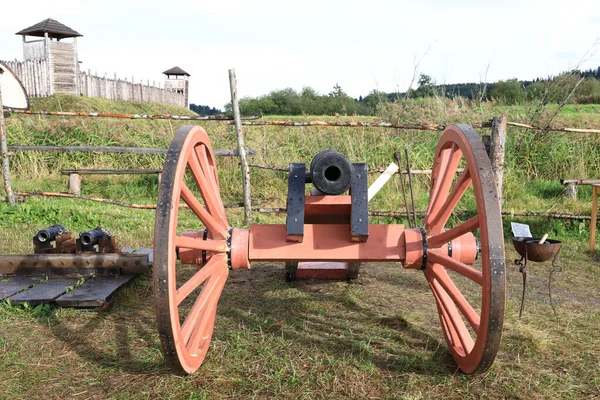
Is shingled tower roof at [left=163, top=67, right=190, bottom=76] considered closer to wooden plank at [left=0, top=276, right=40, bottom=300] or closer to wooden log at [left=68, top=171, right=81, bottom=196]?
wooden log at [left=68, top=171, right=81, bottom=196]

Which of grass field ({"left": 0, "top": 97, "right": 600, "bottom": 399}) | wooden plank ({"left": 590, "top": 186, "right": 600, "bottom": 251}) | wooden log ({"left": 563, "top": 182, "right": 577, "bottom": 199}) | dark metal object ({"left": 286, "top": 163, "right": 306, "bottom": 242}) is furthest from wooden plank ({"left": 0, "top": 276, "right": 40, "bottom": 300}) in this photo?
wooden log ({"left": 563, "top": 182, "right": 577, "bottom": 199})

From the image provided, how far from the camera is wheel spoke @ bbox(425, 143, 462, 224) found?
2734mm

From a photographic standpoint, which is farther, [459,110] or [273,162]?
[459,110]

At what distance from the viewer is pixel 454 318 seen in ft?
8.05

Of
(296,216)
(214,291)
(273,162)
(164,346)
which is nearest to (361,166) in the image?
(296,216)

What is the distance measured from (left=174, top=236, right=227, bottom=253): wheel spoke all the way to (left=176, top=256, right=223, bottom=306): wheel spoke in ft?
0.18

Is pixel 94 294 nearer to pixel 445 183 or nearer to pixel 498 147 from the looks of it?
pixel 445 183

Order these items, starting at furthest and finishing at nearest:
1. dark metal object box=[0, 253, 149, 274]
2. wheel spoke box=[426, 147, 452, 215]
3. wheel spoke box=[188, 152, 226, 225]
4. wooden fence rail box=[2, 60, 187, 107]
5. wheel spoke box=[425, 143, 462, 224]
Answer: wooden fence rail box=[2, 60, 187, 107]
dark metal object box=[0, 253, 149, 274]
wheel spoke box=[426, 147, 452, 215]
wheel spoke box=[425, 143, 462, 224]
wheel spoke box=[188, 152, 226, 225]

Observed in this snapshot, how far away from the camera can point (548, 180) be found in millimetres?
7176

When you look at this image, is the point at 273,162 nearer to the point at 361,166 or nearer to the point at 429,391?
the point at 361,166

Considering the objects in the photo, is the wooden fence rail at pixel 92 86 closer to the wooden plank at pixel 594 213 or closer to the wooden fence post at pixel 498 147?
the wooden fence post at pixel 498 147

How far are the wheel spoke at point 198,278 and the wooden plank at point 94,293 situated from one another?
107cm

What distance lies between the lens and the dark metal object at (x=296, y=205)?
2502mm

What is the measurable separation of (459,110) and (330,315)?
6.03 m
